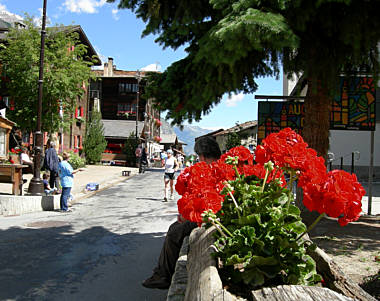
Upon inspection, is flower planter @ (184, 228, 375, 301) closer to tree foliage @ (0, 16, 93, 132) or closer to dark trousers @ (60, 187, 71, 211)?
dark trousers @ (60, 187, 71, 211)

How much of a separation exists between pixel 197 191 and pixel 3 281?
353 cm

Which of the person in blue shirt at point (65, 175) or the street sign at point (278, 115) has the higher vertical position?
the street sign at point (278, 115)

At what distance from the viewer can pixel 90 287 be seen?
4426 mm

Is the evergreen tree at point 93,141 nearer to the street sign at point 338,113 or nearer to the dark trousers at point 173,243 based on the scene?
the street sign at point 338,113

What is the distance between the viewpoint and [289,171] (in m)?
2.41

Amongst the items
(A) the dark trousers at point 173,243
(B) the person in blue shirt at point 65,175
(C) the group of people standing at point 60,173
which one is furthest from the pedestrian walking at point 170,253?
(B) the person in blue shirt at point 65,175

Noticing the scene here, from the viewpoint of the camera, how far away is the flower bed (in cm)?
198

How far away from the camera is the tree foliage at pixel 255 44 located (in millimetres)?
3633

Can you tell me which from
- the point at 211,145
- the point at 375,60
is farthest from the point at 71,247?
the point at 375,60

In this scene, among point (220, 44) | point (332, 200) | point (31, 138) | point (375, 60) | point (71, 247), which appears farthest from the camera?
point (31, 138)

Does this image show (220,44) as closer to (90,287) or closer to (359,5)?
(359,5)

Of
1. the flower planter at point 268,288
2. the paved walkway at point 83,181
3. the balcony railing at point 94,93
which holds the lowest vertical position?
the paved walkway at point 83,181

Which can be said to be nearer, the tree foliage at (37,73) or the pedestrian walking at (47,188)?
the pedestrian walking at (47,188)

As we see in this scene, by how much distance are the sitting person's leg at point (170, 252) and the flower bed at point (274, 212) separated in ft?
5.36
